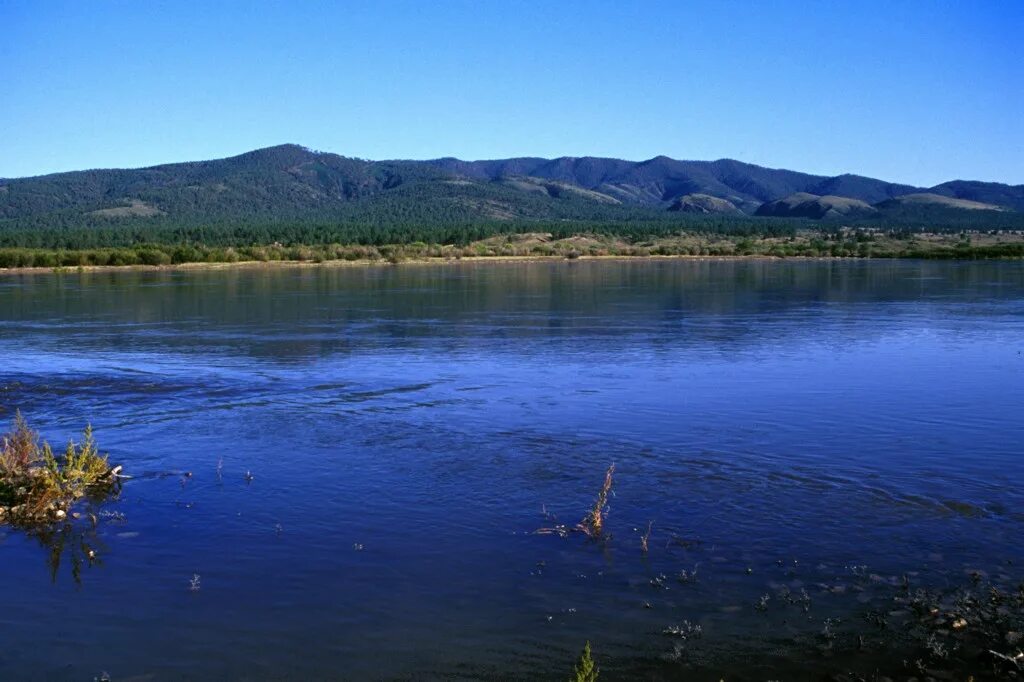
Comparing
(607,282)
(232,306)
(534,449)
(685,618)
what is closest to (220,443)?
(534,449)

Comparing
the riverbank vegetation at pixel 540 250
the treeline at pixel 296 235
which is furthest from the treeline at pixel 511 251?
the treeline at pixel 296 235

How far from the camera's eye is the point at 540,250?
4899 inches

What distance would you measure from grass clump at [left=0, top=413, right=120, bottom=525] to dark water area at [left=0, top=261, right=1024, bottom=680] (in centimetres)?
54

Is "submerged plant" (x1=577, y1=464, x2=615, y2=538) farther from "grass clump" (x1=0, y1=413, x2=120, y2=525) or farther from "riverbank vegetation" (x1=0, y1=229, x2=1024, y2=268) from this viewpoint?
"riverbank vegetation" (x1=0, y1=229, x2=1024, y2=268)

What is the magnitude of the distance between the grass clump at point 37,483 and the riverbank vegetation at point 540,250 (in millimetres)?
87737

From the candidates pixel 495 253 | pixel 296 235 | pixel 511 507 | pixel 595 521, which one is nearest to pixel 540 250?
pixel 495 253

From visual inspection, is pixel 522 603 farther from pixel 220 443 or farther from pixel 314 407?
pixel 314 407

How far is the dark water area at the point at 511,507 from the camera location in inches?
337

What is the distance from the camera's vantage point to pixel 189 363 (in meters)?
26.2

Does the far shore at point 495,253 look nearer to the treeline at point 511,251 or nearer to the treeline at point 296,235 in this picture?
the treeline at point 511,251

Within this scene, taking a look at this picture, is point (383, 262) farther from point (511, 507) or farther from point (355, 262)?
point (511, 507)

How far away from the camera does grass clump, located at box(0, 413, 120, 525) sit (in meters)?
12.2

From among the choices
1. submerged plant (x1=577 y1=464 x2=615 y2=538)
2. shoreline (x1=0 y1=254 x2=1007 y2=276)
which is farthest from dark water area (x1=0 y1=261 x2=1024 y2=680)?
shoreline (x1=0 y1=254 x2=1007 y2=276)

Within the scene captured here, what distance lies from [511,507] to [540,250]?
113 m
